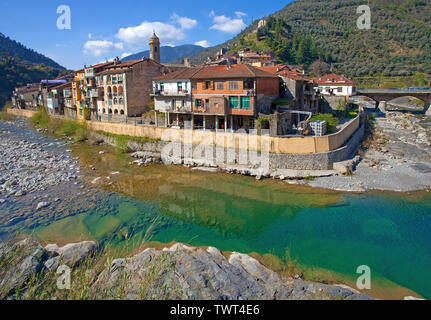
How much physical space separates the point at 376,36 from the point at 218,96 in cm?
10739

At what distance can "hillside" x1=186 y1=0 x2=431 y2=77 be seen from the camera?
91062 mm

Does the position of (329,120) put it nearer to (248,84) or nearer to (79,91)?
(248,84)

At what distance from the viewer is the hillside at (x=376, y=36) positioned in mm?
91062

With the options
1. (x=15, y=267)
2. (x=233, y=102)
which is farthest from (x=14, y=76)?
(x=15, y=267)

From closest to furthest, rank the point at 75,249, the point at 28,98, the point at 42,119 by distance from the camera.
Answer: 1. the point at 75,249
2. the point at 42,119
3. the point at 28,98

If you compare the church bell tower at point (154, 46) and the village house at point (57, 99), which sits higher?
the church bell tower at point (154, 46)

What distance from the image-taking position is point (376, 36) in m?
108

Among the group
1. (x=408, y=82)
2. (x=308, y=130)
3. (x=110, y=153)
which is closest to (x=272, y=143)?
(x=308, y=130)

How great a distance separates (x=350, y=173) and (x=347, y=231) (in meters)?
9.39

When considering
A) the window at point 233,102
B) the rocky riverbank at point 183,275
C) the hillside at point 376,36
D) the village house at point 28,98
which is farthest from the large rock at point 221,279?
the hillside at point 376,36

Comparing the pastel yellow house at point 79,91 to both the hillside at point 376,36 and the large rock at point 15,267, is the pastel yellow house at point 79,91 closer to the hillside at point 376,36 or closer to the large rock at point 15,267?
the large rock at point 15,267

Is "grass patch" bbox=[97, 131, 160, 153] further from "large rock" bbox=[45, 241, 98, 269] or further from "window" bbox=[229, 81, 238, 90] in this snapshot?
"large rock" bbox=[45, 241, 98, 269]

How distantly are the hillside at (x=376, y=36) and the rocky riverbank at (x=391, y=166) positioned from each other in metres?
59.4
